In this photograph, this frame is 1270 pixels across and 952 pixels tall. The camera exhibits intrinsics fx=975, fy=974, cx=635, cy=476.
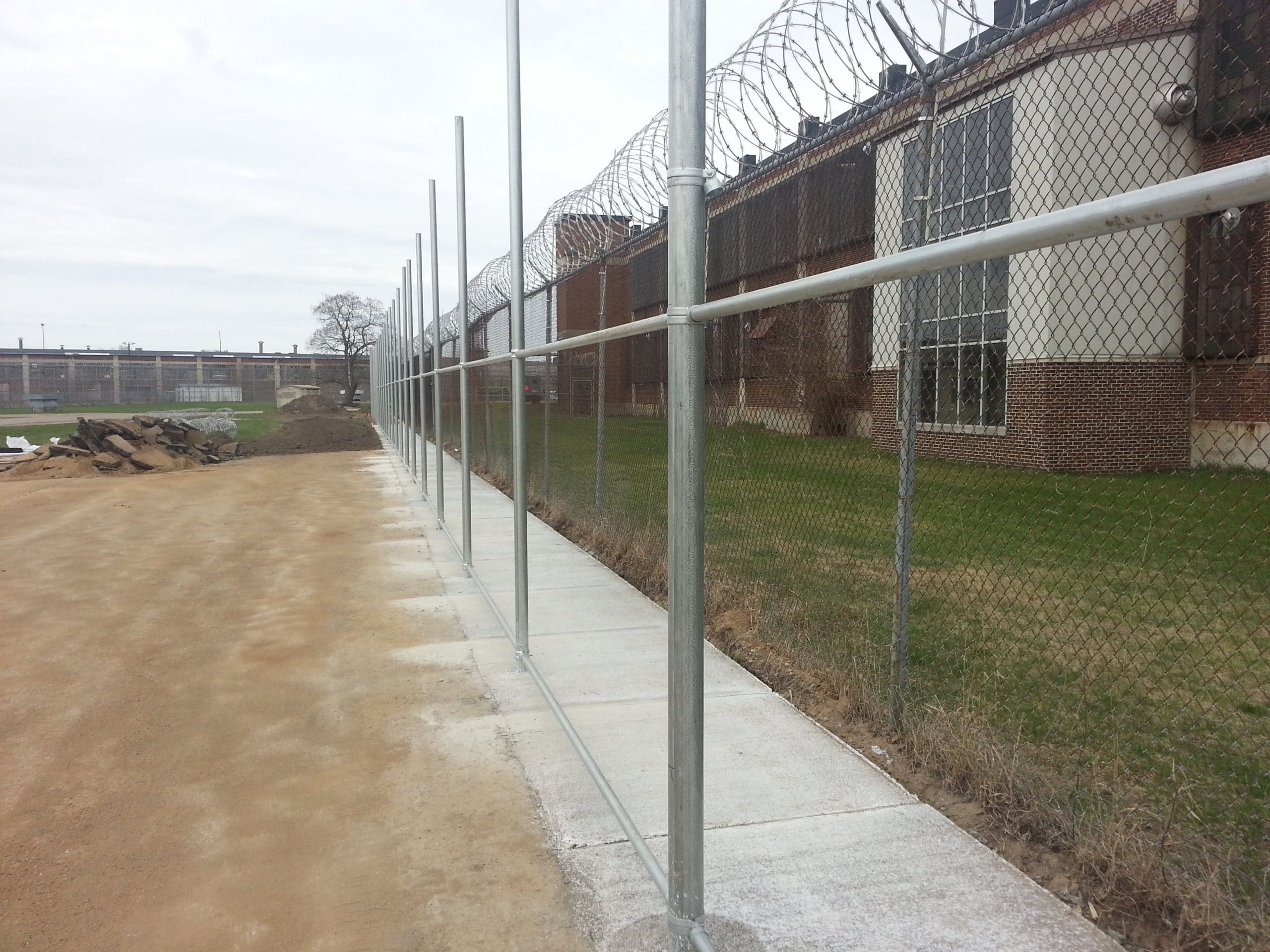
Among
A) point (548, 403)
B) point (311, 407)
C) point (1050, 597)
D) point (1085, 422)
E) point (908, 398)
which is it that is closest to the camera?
point (1085, 422)

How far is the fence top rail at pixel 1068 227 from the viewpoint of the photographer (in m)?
1.23

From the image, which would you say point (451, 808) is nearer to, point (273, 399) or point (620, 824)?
point (620, 824)

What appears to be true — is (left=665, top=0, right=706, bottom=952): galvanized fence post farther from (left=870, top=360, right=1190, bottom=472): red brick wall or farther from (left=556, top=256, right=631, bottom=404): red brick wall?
(left=556, top=256, right=631, bottom=404): red brick wall

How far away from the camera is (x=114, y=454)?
20.0 m

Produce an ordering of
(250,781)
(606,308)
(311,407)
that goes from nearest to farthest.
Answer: (250,781), (606,308), (311,407)

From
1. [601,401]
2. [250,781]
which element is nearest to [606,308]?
[601,401]

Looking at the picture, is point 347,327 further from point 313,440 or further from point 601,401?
point 601,401

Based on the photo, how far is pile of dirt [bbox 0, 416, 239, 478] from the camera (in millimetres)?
19141

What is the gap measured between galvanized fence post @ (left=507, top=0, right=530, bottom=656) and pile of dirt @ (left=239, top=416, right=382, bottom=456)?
21424mm

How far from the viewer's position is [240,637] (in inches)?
247

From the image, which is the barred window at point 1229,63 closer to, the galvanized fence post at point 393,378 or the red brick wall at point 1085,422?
the red brick wall at point 1085,422

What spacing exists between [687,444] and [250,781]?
2622 mm

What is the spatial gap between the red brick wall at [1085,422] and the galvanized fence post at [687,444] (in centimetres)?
163

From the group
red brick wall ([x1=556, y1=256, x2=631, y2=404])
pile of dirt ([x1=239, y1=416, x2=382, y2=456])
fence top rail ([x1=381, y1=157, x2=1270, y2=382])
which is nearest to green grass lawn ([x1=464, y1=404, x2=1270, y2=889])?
red brick wall ([x1=556, y1=256, x2=631, y2=404])
